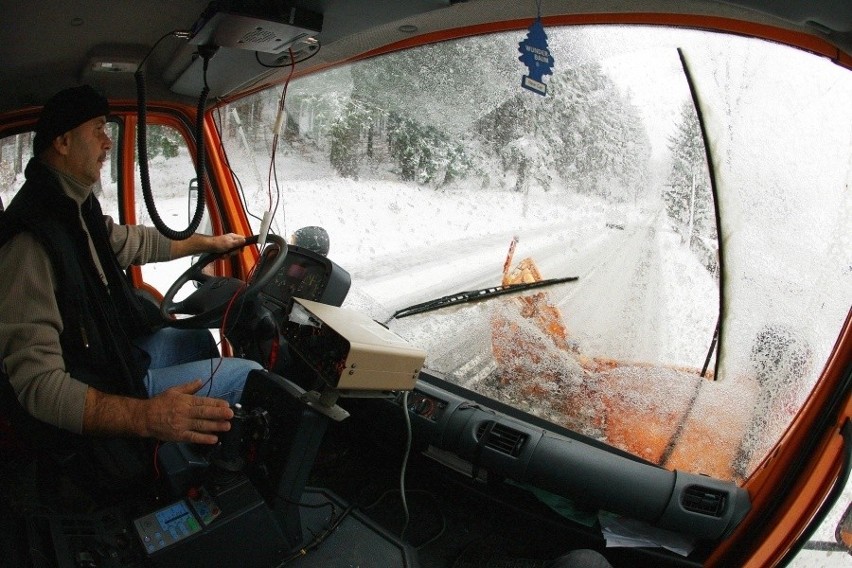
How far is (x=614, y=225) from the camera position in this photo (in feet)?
7.37

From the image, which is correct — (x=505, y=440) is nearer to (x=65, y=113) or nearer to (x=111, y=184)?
(x=65, y=113)

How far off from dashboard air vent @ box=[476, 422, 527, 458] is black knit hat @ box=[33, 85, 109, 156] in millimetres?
1678

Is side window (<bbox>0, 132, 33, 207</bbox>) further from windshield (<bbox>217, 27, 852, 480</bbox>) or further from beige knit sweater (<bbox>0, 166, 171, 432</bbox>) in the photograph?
beige knit sweater (<bbox>0, 166, 171, 432</bbox>)

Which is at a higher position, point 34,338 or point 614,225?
point 614,225

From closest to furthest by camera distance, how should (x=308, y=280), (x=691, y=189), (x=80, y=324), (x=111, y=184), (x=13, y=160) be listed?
(x=80, y=324) → (x=691, y=189) → (x=308, y=280) → (x=13, y=160) → (x=111, y=184)

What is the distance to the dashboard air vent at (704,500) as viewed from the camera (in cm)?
190

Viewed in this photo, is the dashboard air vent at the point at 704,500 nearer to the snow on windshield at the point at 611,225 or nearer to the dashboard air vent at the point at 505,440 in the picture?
the snow on windshield at the point at 611,225

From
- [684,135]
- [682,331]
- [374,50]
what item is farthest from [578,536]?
[374,50]

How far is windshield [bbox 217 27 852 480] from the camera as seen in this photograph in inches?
71.2

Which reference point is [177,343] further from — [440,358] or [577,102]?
[577,102]

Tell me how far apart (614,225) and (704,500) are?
943 millimetres

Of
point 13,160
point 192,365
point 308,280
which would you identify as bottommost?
point 192,365

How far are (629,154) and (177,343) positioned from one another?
1.89 metres

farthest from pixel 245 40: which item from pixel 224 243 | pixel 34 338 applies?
pixel 34 338
